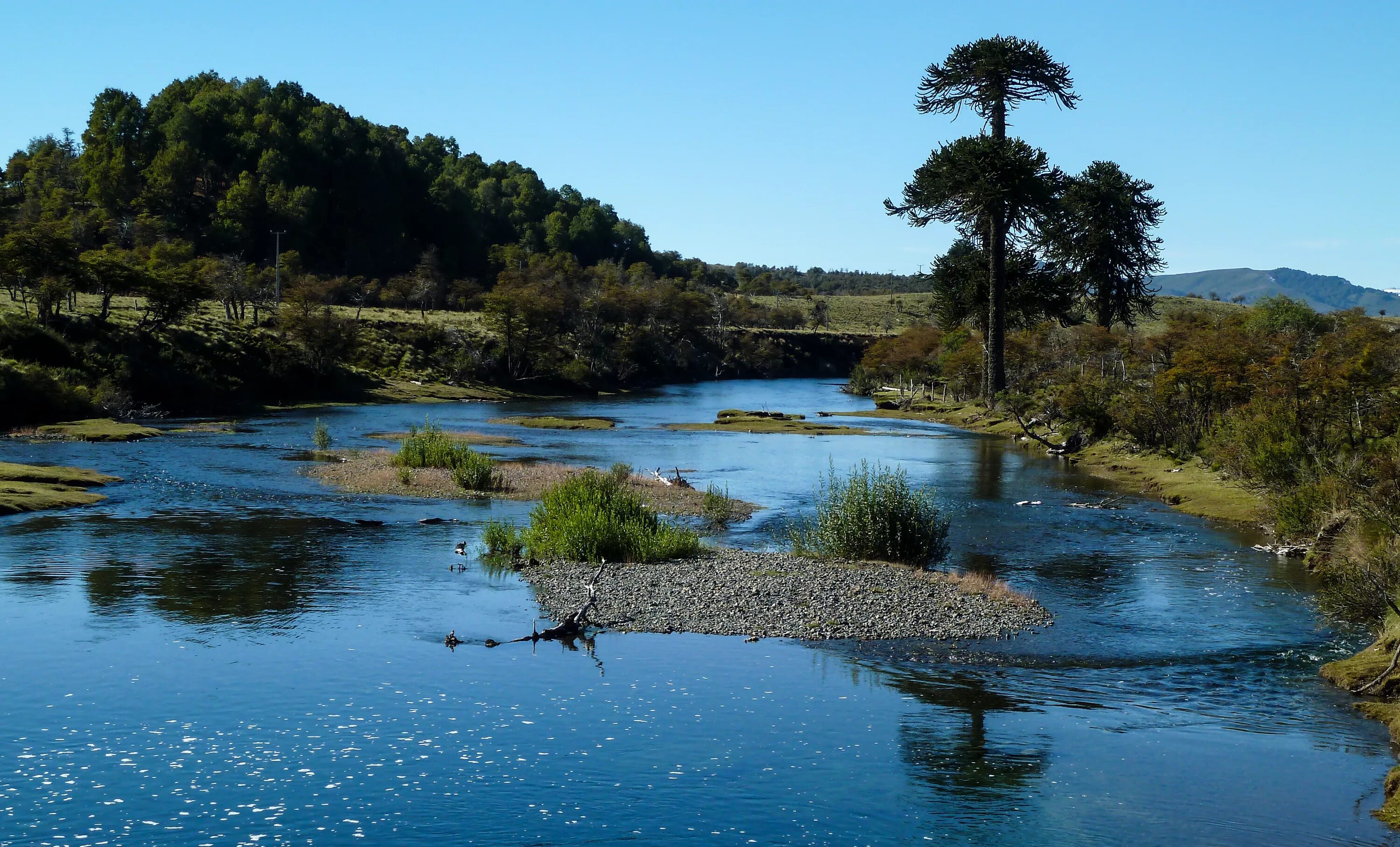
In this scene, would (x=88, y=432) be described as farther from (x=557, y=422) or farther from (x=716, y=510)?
(x=716, y=510)

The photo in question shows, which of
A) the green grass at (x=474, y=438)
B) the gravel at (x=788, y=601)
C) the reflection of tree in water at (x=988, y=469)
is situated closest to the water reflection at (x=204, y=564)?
the gravel at (x=788, y=601)

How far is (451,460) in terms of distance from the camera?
4381 cm

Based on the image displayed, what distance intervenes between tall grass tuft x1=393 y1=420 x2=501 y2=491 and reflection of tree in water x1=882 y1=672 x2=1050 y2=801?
25.3 m

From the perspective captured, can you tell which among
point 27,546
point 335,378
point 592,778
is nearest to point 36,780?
point 592,778

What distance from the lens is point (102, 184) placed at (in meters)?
141

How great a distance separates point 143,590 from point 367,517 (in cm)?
1072

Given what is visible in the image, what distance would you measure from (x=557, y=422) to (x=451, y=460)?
30.0 m

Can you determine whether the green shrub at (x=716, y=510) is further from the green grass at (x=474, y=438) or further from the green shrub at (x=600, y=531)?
the green grass at (x=474, y=438)

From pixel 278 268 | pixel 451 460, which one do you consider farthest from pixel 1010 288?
pixel 278 268

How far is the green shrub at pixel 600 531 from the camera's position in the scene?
2722 cm

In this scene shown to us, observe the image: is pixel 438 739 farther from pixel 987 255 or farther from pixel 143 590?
pixel 987 255

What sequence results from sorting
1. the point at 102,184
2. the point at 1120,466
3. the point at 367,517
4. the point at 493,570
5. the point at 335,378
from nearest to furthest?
1. the point at 493,570
2. the point at 367,517
3. the point at 1120,466
4. the point at 335,378
5. the point at 102,184

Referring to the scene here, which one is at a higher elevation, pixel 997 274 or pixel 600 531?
pixel 997 274

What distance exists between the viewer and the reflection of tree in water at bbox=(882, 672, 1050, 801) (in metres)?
14.0
